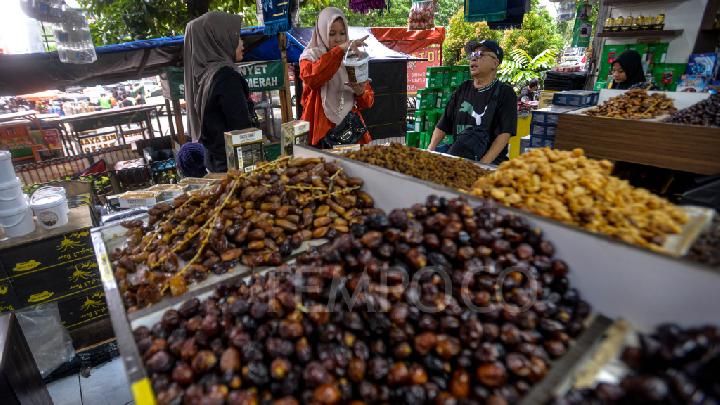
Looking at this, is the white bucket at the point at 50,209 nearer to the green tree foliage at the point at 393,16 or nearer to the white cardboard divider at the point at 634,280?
the white cardboard divider at the point at 634,280

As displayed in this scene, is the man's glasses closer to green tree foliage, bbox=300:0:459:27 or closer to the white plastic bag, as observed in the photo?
the white plastic bag

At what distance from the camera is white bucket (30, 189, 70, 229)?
9.01 ft

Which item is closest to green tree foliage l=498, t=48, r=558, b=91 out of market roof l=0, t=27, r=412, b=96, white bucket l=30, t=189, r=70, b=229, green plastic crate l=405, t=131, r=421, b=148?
green plastic crate l=405, t=131, r=421, b=148

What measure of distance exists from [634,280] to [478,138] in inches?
91.5

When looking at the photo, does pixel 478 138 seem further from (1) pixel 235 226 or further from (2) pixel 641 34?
(2) pixel 641 34

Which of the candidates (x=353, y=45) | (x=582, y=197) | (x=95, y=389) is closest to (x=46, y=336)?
(x=95, y=389)

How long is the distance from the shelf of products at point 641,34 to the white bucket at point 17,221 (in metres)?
7.95

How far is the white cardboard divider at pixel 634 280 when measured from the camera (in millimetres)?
952

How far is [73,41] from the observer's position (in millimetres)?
4477

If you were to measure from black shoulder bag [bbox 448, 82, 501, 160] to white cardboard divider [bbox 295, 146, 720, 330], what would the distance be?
1.92 meters

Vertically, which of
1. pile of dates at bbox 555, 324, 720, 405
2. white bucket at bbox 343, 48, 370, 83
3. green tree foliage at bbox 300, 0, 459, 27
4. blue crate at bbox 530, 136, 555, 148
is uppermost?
green tree foliage at bbox 300, 0, 459, 27

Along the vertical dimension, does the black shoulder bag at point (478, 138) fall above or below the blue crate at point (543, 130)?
above

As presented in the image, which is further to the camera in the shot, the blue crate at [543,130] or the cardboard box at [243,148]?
the blue crate at [543,130]

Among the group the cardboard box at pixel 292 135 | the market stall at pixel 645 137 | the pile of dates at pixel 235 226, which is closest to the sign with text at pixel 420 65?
the market stall at pixel 645 137
